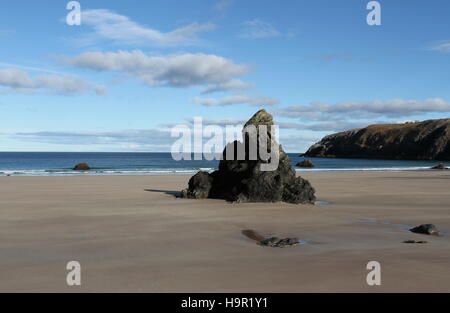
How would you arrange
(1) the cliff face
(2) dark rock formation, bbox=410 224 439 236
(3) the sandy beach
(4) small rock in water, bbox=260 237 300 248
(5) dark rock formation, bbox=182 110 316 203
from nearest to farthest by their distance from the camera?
(3) the sandy beach
(4) small rock in water, bbox=260 237 300 248
(2) dark rock formation, bbox=410 224 439 236
(5) dark rock formation, bbox=182 110 316 203
(1) the cliff face

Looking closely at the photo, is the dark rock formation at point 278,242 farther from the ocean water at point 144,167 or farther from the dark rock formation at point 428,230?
the ocean water at point 144,167

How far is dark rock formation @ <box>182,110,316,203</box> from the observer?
16328 mm

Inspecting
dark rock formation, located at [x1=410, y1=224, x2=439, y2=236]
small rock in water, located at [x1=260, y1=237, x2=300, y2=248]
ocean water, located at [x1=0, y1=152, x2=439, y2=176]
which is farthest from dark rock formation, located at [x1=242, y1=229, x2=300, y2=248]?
ocean water, located at [x1=0, y1=152, x2=439, y2=176]

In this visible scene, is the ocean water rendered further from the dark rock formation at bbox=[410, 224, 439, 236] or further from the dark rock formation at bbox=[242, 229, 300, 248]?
the dark rock formation at bbox=[242, 229, 300, 248]

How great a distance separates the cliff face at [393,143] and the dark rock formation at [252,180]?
4760 inches

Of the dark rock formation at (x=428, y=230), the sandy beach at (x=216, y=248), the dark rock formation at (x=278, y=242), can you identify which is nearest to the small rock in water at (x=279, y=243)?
the dark rock formation at (x=278, y=242)

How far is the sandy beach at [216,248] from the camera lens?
19.6 feet

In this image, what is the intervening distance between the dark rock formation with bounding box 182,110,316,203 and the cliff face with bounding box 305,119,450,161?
12091cm

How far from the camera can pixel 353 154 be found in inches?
6107

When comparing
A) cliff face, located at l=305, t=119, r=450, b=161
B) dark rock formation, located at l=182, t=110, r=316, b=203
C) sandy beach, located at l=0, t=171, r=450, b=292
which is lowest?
sandy beach, located at l=0, t=171, r=450, b=292
